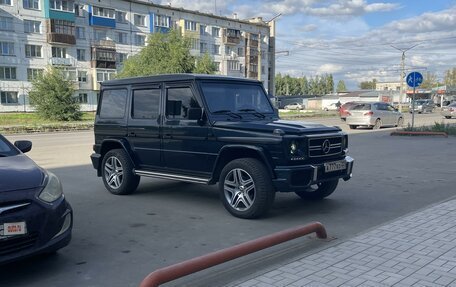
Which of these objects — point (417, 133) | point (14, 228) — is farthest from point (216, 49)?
point (14, 228)

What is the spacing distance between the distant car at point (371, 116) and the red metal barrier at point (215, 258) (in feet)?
69.3

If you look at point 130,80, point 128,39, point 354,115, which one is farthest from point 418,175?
point 128,39

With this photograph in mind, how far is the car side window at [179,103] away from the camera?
23.1 ft

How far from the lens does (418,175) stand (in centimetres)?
1011

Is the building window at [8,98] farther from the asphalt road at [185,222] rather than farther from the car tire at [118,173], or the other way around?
the car tire at [118,173]

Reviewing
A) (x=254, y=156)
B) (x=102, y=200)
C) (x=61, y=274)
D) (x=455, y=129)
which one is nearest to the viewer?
(x=61, y=274)

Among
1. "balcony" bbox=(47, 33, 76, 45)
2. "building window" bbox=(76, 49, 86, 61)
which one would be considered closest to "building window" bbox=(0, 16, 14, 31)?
"balcony" bbox=(47, 33, 76, 45)

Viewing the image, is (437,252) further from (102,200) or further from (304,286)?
(102,200)

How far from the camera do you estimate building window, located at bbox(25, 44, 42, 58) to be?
180 ft

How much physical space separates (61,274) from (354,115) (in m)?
23.1

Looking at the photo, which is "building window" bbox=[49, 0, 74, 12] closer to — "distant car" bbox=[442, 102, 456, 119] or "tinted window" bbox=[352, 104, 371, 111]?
"tinted window" bbox=[352, 104, 371, 111]

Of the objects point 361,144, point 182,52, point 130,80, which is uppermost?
point 182,52

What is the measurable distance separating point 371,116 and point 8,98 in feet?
146

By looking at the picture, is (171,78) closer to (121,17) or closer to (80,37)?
(80,37)
